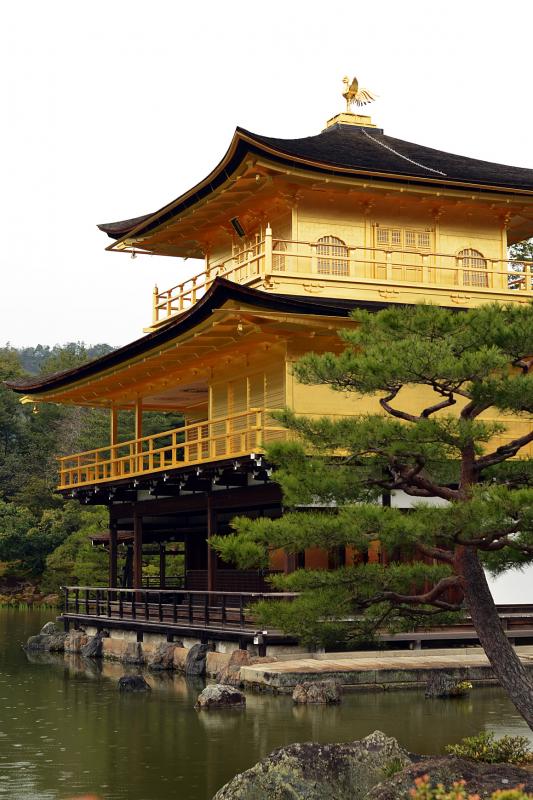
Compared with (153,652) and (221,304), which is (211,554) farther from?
(221,304)

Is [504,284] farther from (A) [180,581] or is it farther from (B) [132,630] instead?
(A) [180,581]

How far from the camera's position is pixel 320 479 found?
1416 centimetres

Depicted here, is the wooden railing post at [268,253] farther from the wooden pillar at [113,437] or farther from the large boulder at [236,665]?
the wooden pillar at [113,437]

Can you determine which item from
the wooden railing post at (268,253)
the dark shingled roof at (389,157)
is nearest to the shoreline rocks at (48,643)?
the wooden railing post at (268,253)

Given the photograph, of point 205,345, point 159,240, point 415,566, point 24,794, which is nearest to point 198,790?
point 24,794

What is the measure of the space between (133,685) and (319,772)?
11.8 m

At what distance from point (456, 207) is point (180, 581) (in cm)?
1819

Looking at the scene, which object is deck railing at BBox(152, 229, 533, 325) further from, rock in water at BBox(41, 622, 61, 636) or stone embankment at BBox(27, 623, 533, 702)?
rock in water at BBox(41, 622, 61, 636)

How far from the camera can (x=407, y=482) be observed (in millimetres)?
14531

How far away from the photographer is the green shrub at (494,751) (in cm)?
1398

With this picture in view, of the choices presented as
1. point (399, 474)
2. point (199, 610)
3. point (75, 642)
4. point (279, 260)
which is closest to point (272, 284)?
point (279, 260)

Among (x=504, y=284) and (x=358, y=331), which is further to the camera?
(x=504, y=284)

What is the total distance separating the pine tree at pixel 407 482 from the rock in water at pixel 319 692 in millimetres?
5521

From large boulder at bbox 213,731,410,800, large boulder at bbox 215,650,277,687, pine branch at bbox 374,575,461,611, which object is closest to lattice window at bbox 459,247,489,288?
large boulder at bbox 215,650,277,687
